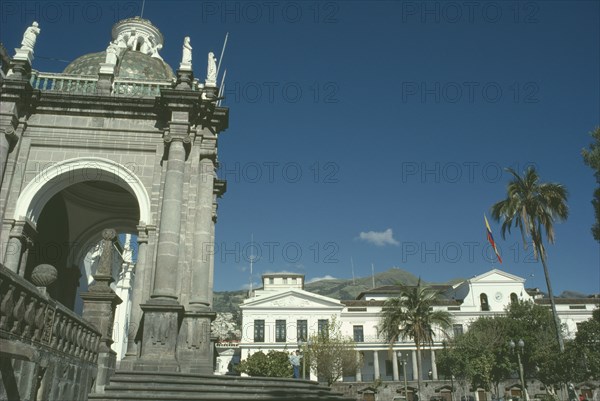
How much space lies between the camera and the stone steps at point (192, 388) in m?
9.82

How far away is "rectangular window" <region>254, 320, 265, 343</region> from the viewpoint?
51562 mm

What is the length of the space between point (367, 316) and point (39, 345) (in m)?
50.4

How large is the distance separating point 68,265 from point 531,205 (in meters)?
25.4

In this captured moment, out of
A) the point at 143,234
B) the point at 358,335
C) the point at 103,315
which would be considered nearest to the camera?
the point at 103,315

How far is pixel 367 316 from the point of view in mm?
54812

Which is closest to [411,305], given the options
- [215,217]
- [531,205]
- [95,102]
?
[531,205]

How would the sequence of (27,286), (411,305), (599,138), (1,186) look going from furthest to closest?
(411,305), (599,138), (1,186), (27,286)

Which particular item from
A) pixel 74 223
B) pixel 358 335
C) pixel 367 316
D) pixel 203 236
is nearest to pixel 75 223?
pixel 74 223

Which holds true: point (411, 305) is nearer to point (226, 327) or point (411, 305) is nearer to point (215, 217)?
point (215, 217)

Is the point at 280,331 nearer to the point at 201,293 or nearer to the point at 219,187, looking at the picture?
the point at 219,187

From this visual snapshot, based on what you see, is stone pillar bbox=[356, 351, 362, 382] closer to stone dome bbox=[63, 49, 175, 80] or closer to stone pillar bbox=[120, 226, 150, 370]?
stone dome bbox=[63, 49, 175, 80]

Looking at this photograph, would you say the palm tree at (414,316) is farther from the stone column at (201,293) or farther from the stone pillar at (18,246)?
the stone pillar at (18,246)

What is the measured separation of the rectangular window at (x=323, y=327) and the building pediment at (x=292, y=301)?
164 cm

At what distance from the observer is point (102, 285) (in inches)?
446
